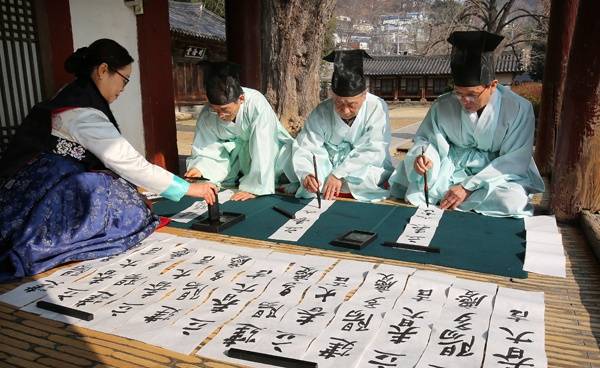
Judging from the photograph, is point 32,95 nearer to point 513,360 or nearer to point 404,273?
point 404,273

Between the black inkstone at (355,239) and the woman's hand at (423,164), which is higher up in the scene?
the woman's hand at (423,164)

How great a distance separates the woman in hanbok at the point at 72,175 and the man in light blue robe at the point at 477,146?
7.42 feet

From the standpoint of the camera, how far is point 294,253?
3504 millimetres

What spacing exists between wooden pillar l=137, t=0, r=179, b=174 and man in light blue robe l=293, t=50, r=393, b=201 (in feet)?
7.08

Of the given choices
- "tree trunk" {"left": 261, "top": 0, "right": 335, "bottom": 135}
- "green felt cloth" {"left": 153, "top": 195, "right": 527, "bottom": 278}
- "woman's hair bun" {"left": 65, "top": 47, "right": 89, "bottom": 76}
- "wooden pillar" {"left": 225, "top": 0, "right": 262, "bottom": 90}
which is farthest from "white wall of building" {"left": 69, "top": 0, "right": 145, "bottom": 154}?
"tree trunk" {"left": 261, "top": 0, "right": 335, "bottom": 135}

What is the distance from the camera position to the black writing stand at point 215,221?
4016 millimetres

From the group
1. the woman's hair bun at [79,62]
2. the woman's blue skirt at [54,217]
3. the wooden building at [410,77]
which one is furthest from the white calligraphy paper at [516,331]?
the wooden building at [410,77]

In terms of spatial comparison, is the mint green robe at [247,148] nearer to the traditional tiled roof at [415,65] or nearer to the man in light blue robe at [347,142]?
the man in light blue robe at [347,142]

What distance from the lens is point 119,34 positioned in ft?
19.3

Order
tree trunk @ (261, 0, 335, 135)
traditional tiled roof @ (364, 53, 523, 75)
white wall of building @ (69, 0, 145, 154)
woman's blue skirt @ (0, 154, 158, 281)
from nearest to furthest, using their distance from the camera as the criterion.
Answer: woman's blue skirt @ (0, 154, 158, 281) < white wall of building @ (69, 0, 145, 154) < tree trunk @ (261, 0, 335, 135) < traditional tiled roof @ (364, 53, 523, 75)

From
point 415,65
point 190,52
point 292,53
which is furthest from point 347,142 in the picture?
point 415,65

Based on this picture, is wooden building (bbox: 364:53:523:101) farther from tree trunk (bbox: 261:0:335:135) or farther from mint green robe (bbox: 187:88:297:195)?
mint green robe (bbox: 187:88:297:195)

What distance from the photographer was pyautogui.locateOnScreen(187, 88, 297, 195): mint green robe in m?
5.08

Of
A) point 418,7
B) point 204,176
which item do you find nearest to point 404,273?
point 204,176
